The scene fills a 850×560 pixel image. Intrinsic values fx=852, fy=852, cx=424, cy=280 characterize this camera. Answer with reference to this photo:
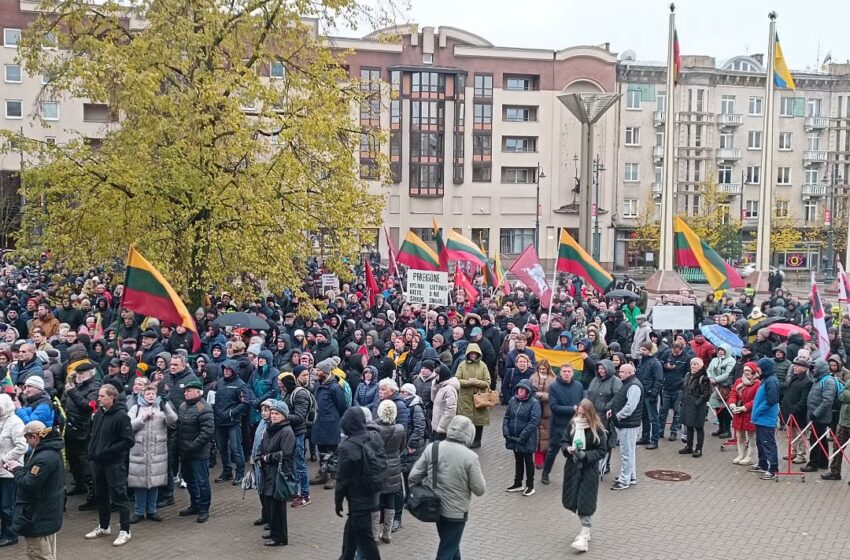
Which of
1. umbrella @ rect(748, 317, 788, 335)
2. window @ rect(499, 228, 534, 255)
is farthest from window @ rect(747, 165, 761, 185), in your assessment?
umbrella @ rect(748, 317, 788, 335)

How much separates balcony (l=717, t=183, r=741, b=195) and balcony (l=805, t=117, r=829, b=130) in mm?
8128

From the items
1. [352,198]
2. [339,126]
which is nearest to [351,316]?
[352,198]

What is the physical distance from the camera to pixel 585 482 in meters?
9.16

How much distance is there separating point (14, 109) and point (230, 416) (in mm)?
55071

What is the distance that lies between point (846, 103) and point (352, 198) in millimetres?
65868

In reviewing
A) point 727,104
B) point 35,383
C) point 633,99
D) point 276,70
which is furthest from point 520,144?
point 35,383

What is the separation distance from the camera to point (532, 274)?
2011cm

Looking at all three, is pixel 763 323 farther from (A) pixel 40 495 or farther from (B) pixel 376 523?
(A) pixel 40 495

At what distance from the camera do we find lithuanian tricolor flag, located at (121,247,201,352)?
41.5 ft

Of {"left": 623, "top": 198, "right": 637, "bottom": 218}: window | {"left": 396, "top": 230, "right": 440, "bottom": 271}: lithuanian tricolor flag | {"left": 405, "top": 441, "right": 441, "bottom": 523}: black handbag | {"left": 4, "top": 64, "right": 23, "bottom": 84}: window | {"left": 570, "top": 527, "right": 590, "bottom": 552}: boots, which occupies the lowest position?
{"left": 570, "top": 527, "right": 590, "bottom": 552}: boots

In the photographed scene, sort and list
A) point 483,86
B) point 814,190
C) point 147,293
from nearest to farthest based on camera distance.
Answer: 1. point 147,293
2. point 483,86
3. point 814,190

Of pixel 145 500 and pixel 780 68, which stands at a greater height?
pixel 780 68

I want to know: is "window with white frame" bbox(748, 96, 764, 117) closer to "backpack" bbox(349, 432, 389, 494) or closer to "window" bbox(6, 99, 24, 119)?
"window" bbox(6, 99, 24, 119)

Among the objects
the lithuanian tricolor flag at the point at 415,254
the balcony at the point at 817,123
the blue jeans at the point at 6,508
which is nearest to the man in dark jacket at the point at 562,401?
the blue jeans at the point at 6,508
